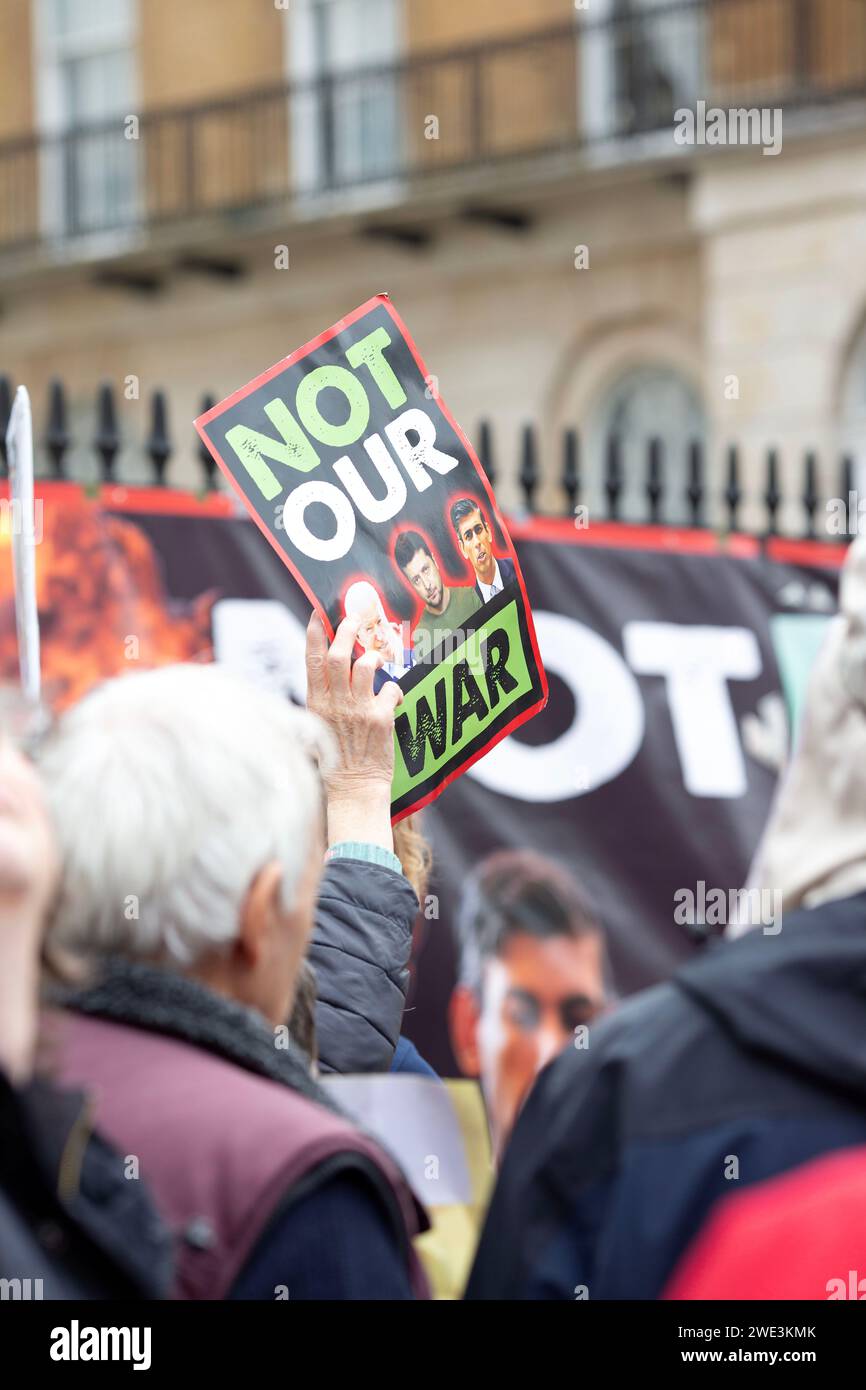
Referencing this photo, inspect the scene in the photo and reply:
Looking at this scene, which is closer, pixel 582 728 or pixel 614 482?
pixel 582 728

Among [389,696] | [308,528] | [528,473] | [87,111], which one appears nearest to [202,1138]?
[389,696]

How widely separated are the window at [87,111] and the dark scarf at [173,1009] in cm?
1760

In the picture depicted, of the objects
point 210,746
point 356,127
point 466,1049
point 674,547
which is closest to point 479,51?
point 356,127

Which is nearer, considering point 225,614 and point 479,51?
point 225,614

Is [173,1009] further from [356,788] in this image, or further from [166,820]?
[356,788]

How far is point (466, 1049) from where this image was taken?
594cm

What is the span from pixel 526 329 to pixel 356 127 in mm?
2715

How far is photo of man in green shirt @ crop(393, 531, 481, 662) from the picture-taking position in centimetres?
300

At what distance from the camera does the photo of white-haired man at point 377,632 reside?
2924 millimetres

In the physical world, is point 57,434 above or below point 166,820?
above

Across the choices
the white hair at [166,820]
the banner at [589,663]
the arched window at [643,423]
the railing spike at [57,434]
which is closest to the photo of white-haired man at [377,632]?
the white hair at [166,820]

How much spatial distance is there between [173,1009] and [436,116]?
1631 cm

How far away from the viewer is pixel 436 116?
1747 cm
